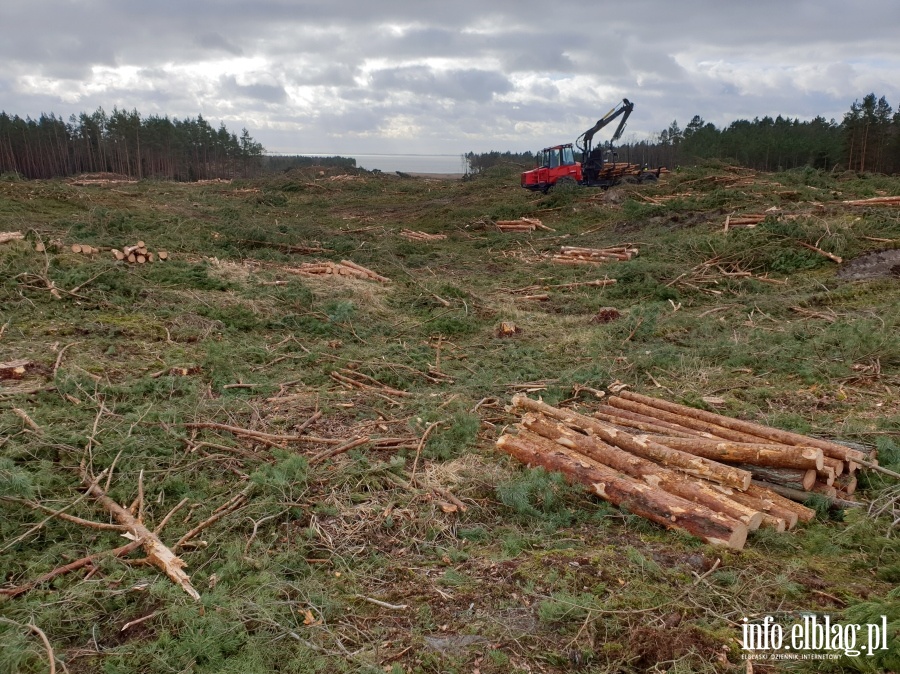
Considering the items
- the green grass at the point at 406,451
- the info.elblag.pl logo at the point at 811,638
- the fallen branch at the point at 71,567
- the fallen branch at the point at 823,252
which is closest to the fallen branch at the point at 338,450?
the green grass at the point at 406,451

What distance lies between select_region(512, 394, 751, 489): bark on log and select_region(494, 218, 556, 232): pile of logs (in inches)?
673

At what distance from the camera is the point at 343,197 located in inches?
1417

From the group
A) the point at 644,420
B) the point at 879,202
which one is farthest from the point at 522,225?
the point at 644,420

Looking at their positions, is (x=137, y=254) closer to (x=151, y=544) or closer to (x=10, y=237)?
(x=10, y=237)

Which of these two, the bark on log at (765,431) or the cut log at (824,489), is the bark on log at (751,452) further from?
the bark on log at (765,431)

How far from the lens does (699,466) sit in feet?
15.1

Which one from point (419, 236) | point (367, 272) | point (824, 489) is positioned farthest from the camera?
point (419, 236)

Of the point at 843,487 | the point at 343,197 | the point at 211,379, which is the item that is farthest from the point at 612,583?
the point at 343,197

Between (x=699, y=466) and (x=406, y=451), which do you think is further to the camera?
(x=406, y=451)

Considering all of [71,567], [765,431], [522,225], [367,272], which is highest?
[522,225]

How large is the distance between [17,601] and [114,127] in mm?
62830

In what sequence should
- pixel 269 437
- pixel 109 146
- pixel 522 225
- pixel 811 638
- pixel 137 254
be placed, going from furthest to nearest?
pixel 109 146 < pixel 522 225 < pixel 137 254 < pixel 269 437 < pixel 811 638

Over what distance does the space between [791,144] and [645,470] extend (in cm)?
5001

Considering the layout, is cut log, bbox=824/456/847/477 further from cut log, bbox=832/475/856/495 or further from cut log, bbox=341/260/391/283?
cut log, bbox=341/260/391/283
